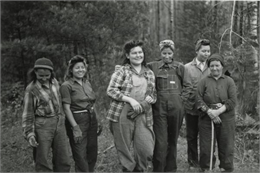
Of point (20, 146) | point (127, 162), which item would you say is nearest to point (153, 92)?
point (127, 162)

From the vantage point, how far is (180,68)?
4.40m

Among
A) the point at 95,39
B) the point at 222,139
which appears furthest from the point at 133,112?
the point at 95,39

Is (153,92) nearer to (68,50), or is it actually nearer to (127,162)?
(127,162)

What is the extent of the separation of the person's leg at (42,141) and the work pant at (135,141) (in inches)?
34.4

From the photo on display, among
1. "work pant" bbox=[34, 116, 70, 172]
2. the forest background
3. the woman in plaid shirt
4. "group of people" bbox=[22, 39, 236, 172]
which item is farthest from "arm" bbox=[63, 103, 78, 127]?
the forest background

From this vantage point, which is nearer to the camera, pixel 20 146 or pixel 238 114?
pixel 20 146

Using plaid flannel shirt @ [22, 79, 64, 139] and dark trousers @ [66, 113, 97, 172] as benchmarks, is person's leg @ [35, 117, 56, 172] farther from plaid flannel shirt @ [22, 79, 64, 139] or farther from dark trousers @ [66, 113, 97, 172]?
dark trousers @ [66, 113, 97, 172]

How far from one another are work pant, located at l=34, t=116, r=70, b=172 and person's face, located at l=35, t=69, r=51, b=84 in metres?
0.51

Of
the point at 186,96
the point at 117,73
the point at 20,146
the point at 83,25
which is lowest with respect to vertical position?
the point at 20,146

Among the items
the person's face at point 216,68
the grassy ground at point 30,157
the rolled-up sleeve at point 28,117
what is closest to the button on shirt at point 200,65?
the person's face at point 216,68

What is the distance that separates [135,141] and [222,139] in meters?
1.35

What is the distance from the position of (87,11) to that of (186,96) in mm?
4722

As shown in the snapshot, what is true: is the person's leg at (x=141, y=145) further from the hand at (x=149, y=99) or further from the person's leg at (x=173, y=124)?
the person's leg at (x=173, y=124)

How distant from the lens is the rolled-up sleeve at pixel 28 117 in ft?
12.2
